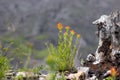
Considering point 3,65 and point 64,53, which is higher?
point 64,53

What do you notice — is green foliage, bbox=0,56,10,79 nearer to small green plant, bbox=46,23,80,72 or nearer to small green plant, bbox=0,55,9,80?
small green plant, bbox=0,55,9,80

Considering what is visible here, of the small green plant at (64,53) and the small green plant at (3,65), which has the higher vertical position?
the small green plant at (64,53)

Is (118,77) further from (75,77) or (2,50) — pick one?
(2,50)

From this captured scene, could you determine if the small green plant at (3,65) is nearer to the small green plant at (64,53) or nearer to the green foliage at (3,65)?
the green foliage at (3,65)

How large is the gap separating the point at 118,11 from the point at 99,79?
181 cm

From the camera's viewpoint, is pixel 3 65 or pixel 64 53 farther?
pixel 64 53

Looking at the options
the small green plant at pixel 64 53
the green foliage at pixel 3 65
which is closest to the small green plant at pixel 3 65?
the green foliage at pixel 3 65

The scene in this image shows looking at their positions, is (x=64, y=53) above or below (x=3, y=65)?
above

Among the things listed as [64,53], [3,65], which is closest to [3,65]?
[3,65]

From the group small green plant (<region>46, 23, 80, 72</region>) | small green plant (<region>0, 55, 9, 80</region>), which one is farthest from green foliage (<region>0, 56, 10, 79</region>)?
small green plant (<region>46, 23, 80, 72</region>)

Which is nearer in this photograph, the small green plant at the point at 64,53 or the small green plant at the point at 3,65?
the small green plant at the point at 3,65

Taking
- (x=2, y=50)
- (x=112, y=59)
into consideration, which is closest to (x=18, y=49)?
(x=2, y=50)

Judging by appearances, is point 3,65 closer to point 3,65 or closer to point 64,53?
point 3,65

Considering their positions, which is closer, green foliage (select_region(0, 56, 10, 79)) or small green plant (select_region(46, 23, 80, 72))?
green foliage (select_region(0, 56, 10, 79))
